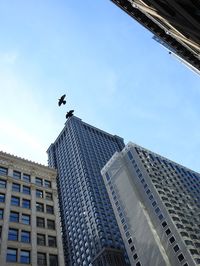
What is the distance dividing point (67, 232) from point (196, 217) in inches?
2489

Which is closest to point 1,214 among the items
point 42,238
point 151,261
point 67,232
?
point 42,238

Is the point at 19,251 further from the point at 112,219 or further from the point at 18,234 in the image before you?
the point at 112,219

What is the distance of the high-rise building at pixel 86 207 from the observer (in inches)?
5202

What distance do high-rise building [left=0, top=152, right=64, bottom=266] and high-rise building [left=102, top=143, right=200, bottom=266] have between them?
52.6m

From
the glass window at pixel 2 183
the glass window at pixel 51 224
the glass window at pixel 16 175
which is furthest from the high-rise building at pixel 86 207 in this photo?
the glass window at pixel 2 183

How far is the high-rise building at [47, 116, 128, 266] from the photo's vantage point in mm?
132125

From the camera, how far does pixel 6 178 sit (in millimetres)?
51219

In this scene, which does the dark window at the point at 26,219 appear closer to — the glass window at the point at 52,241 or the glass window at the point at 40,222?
the glass window at the point at 40,222

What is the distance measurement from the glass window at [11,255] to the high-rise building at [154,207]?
60.3 m

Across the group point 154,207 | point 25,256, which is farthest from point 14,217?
point 154,207

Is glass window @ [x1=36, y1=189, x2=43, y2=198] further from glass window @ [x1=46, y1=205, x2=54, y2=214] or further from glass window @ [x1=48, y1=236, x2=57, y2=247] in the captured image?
glass window @ [x1=48, y1=236, x2=57, y2=247]

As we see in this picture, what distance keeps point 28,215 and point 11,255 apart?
25.9 ft

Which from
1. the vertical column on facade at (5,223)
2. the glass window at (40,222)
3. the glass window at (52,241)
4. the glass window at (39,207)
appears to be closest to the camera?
the vertical column on facade at (5,223)

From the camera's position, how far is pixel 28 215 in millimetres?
47125
